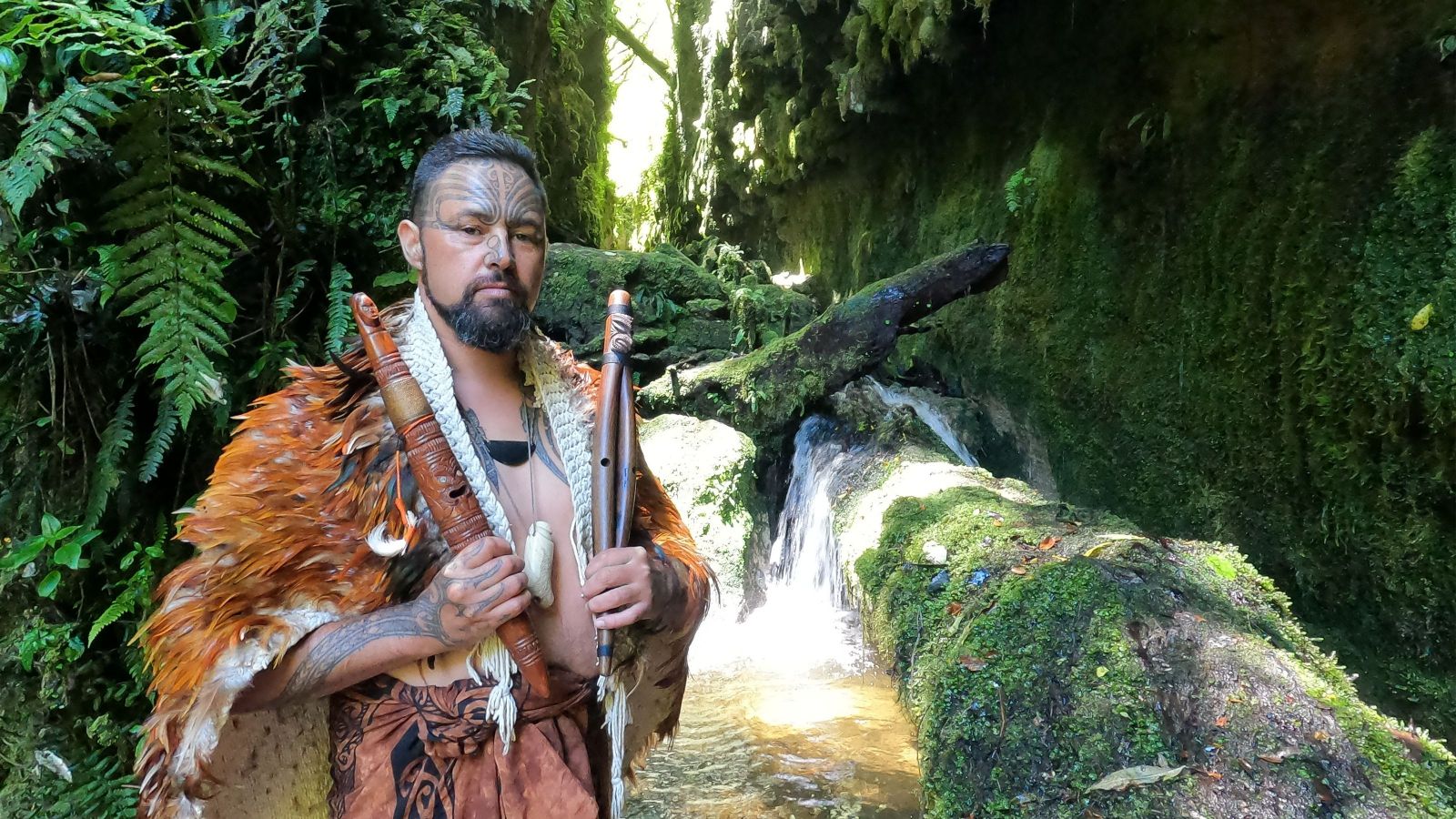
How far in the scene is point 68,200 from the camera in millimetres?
1802

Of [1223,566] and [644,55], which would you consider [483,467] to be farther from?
[644,55]

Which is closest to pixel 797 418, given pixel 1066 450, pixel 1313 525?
pixel 1066 450

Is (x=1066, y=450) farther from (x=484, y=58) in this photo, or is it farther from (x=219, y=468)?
(x=219, y=468)

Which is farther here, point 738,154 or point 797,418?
point 738,154

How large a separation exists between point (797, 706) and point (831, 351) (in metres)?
2.63

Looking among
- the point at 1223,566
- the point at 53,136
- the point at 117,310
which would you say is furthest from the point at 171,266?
the point at 1223,566

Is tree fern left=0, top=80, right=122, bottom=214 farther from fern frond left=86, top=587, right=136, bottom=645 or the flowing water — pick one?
the flowing water

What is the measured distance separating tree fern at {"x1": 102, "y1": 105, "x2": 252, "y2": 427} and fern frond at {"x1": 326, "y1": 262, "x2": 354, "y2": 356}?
0.26m

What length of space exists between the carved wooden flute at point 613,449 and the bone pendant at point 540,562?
0.09m

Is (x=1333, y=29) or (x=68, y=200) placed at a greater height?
(x=1333, y=29)

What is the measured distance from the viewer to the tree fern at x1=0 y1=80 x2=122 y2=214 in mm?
1574

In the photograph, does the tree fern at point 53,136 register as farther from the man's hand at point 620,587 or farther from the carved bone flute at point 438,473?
the man's hand at point 620,587

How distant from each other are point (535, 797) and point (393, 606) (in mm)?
412

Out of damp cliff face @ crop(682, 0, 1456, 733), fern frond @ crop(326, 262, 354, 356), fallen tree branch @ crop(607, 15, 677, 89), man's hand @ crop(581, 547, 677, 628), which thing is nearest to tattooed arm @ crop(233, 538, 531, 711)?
man's hand @ crop(581, 547, 677, 628)
